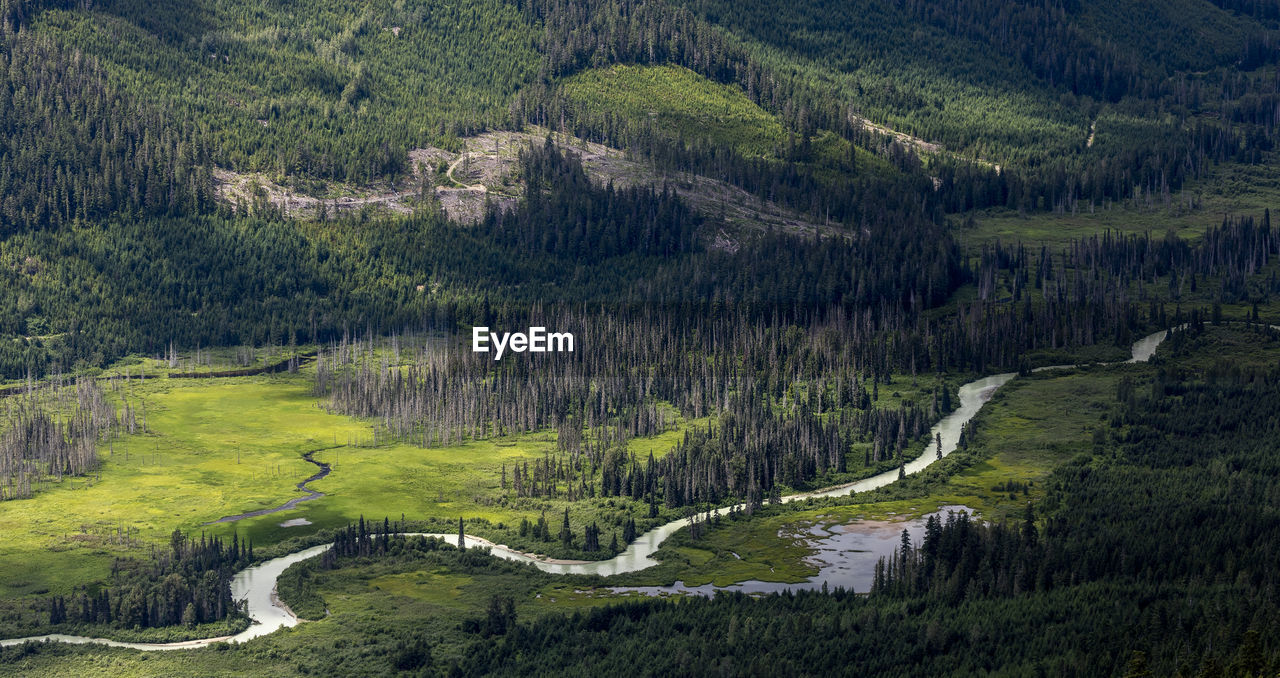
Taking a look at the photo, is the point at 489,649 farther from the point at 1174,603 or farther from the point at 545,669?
the point at 1174,603

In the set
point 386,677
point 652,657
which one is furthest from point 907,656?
point 386,677

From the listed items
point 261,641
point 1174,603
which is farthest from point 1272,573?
point 261,641

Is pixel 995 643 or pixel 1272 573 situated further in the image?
pixel 1272 573

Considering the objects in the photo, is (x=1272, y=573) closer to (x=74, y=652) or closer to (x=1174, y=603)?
(x=1174, y=603)

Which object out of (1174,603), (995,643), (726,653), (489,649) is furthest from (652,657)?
(1174,603)

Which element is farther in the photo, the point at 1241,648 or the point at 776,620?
the point at 776,620

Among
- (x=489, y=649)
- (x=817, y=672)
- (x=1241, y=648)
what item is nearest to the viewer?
(x=1241, y=648)

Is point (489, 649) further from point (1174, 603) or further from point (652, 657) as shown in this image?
point (1174, 603)

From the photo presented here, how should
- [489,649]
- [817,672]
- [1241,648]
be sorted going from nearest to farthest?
1. [1241,648]
2. [817,672]
3. [489,649]
